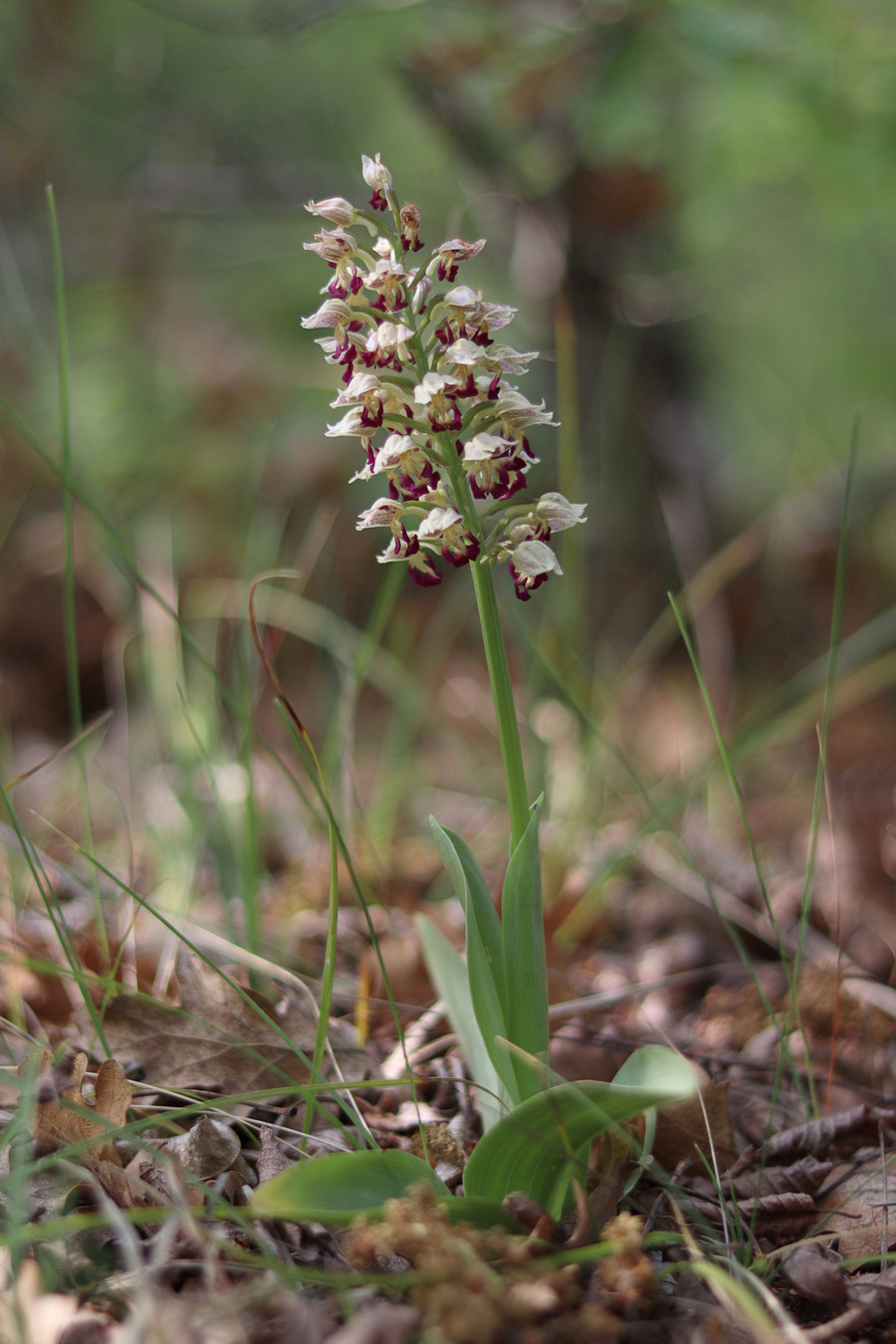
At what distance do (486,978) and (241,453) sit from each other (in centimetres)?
437

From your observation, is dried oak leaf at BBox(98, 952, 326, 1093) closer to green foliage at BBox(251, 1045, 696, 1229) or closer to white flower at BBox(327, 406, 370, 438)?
green foliage at BBox(251, 1045, 696, 1229)

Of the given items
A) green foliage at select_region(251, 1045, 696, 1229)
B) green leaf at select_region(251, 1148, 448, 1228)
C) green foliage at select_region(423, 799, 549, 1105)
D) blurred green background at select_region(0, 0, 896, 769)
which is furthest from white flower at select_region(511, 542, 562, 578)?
blurred green background at select_region(0, 0, 896, 769)

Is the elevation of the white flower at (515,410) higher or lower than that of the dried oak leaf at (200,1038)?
higher

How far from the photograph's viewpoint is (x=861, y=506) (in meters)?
4.80

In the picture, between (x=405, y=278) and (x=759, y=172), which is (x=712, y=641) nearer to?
(x=759, y=172)

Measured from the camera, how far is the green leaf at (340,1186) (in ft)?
3.26

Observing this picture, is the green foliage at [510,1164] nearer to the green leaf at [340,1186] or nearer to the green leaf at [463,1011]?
the green leaf at [340,1186]

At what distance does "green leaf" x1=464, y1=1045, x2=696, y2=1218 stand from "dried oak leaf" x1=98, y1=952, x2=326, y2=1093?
0.41 meters

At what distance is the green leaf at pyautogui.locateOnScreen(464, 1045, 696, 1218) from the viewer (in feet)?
3.49


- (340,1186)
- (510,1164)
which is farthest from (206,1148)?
(510,1164)

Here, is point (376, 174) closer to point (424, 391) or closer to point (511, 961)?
point (424, 391)

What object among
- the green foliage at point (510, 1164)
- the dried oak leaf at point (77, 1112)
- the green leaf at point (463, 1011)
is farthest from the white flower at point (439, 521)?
the dried oak leaf at point (77, 1112)

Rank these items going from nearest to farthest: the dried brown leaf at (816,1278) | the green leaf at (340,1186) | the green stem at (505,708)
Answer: the green leaf at (340,1186) → the dried brown leaf at (816,1278) → the green stem at (505,708)

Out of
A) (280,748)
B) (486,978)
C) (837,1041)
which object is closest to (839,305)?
(280,748)
